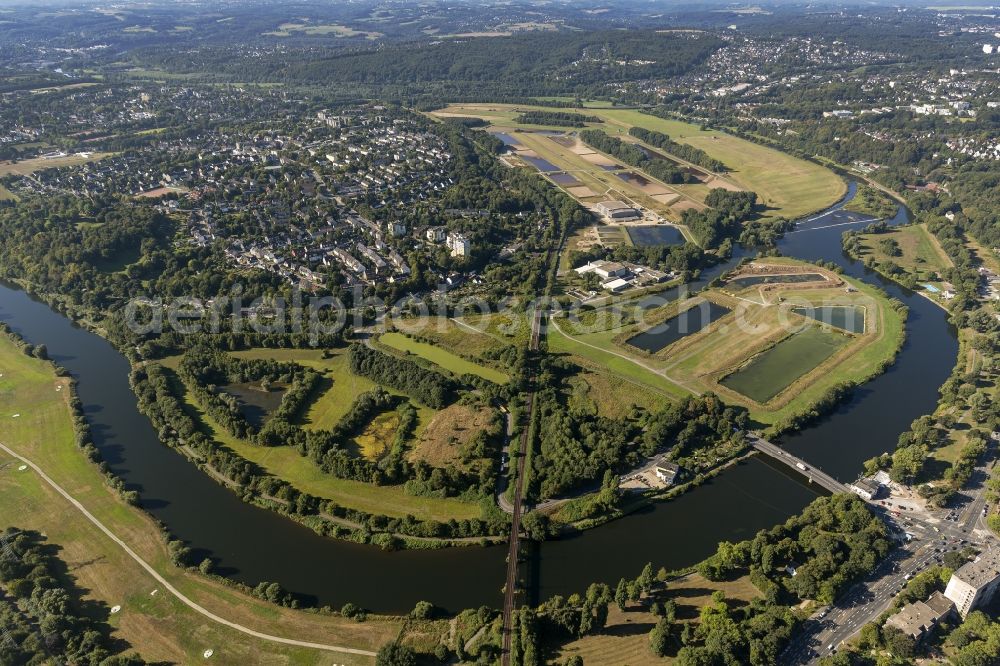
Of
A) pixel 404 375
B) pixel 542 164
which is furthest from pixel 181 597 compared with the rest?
pixel 542 164

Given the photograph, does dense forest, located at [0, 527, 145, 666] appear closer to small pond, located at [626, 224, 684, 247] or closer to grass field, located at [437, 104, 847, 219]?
small pond, located at [626, 224, 684, 247]

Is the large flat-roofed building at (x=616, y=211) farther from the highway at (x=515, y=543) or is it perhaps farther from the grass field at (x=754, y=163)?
the highway at (x=515, y=543)

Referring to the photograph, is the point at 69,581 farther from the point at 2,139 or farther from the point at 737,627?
the point at 2,139

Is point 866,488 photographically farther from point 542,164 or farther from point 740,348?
point 542,164

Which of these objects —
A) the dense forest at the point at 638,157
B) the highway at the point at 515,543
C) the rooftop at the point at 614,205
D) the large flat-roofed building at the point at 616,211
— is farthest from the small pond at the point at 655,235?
the highway at the point at 515,543

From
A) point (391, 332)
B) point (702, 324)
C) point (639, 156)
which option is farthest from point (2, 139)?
point (702, 324)

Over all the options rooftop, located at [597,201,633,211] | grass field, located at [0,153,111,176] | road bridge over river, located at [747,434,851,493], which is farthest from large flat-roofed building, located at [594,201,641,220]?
grass field, located at [0,153,111,176]
